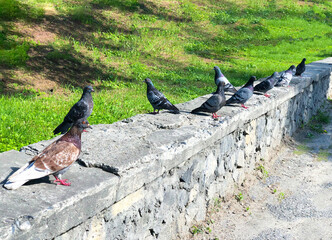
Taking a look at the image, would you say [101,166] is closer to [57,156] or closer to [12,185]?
[57,156]

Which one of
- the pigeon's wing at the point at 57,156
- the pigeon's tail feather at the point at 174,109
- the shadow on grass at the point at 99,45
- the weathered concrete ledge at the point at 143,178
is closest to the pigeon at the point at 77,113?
the weathered concrete ledge at the point at 143,178

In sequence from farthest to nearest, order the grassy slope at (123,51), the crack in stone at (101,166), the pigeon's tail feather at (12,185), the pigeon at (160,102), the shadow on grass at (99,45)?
the shadow on grass at (99,45) → the grassy slope at (123,51) → the pigeon at (160,102) → the crack in stone at (101,166) → the pigeon's tail feather at (12,185)

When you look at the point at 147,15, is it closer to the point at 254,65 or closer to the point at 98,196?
the point at 254,65

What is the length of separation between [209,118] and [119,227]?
2365mm

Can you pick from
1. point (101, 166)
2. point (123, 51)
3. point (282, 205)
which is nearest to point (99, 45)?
point (123, 51)

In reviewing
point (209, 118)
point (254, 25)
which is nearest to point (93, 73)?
point (209, 118)

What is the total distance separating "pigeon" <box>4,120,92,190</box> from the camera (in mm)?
2736

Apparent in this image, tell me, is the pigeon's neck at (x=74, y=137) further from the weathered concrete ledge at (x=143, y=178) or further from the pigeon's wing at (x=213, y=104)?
the pigeon's wing at (x=213, y=104)

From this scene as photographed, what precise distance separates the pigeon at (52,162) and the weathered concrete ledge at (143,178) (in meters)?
0.09

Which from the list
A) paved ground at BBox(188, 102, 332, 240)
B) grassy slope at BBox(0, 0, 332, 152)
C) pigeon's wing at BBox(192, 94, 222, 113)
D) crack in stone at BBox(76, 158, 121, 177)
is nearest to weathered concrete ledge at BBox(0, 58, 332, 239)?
crack in stone at BBox(76, 158, 121, 177)

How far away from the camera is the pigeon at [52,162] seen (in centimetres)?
274

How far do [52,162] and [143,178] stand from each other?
2.98ft

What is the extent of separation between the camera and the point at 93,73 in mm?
11094

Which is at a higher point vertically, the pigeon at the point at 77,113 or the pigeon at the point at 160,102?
the pigeon at the point at 160,102
